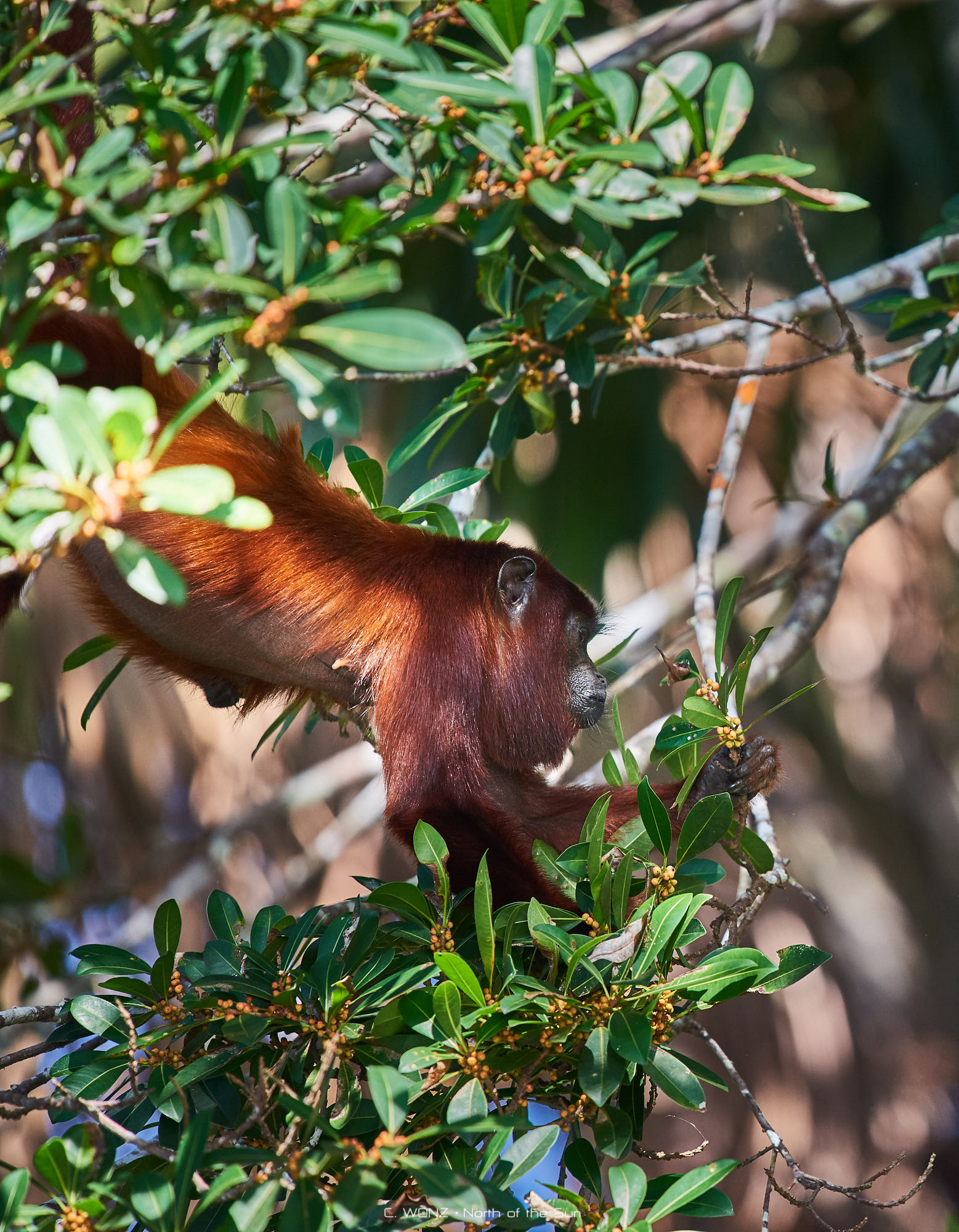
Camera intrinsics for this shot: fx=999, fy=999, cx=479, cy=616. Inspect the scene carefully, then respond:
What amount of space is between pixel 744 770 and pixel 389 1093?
3.88 ft

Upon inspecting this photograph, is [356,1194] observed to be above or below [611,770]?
above

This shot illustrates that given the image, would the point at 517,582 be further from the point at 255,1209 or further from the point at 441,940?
the point at 255,1209

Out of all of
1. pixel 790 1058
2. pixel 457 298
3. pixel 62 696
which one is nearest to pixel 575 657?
pixel 457 298

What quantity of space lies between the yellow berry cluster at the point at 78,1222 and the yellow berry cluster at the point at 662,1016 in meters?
0.82

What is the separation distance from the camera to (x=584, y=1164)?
61.9 inches

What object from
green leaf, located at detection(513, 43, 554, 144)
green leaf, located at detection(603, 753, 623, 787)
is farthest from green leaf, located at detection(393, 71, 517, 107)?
green leaf, located at detection(603, 753, 623, 787)

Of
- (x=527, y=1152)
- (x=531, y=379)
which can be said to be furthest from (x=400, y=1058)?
(x=531, y=379)

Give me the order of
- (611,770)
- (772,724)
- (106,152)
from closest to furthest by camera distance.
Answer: (106,152), (611,770), (772,724)

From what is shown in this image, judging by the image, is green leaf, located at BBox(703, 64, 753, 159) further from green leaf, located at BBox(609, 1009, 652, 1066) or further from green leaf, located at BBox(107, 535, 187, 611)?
green leaf, located at BBox(609, 1009, 652, 1066)

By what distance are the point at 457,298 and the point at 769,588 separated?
2161mm

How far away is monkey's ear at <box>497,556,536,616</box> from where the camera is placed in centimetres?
238

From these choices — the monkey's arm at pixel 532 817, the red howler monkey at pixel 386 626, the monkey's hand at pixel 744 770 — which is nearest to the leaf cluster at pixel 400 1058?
the monkey's arm at pixel 532 817

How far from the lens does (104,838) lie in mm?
4898

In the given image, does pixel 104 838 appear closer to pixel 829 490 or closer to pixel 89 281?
pixel 829 490
